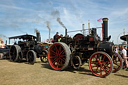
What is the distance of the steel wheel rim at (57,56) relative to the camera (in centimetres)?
693

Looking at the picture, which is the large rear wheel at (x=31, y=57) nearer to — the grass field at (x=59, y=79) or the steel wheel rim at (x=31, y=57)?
the steel wheel rim at (x=31, y=57)

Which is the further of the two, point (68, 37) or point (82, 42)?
point (68, 37)

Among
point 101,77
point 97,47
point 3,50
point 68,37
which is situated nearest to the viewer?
point 101,77

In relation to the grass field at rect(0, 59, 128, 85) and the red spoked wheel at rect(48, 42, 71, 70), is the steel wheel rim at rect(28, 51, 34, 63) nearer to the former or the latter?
the red spoked wheel at rect(48, 42, 71, 70)

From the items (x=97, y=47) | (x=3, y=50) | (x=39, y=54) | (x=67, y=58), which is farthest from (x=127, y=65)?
(x=3, y=50)

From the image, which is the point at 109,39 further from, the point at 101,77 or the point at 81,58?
the point at 101,77

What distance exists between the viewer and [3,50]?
13977 mm

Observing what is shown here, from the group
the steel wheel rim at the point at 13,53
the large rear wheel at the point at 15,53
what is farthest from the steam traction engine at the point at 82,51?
the steel wheel rim at the point at 13,53

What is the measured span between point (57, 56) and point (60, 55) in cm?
24

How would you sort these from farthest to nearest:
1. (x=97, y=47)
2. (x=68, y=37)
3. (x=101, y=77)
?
(x=68, y=37), (x=97, y=47), (x=101, y=77)

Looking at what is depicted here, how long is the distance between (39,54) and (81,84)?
6498mm

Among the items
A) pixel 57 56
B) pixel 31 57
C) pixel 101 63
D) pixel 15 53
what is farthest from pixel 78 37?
pixel 15 53

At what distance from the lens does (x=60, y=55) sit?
7.03 meters

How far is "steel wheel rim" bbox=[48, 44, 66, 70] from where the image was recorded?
22.7 feet
